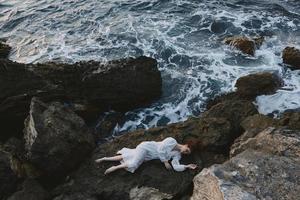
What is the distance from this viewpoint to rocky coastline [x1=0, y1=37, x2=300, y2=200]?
25.1ft

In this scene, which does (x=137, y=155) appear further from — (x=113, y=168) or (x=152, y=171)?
(x=113, y=168)

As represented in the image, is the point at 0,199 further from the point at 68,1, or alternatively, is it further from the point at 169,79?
the point at 68,1

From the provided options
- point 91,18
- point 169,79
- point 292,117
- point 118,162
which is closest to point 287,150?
point 292,117

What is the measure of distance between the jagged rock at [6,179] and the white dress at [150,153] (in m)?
2.59


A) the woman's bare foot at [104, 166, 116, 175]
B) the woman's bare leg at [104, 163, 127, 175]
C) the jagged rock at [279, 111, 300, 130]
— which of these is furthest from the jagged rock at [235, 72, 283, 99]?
the woman's bare foot at [104, 166, 116, 175]

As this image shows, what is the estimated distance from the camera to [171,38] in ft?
60.8

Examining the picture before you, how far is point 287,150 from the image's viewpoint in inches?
332

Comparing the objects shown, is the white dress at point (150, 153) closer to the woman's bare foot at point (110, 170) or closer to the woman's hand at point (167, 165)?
the woman's hand at point (167, 165)

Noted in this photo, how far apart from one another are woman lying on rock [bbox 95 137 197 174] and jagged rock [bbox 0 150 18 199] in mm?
2053

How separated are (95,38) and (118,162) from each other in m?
10.2

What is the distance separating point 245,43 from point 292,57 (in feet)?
6.99

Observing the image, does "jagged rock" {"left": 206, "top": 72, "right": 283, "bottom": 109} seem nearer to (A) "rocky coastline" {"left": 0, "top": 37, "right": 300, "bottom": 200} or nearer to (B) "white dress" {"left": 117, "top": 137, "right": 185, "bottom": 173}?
(A) "rocky coastline" {"left": 0, "top": 37, "right": 300, "bottom": 200}

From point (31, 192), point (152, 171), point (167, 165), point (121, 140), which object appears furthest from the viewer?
point (121, 140)

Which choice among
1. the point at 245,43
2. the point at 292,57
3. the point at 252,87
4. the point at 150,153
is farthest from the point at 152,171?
the point at 245,43
